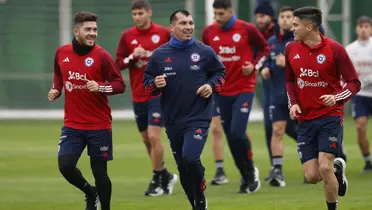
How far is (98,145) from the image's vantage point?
1247 cm

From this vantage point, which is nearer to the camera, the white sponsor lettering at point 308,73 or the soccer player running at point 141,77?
the white sponsor lettering at point 308,73

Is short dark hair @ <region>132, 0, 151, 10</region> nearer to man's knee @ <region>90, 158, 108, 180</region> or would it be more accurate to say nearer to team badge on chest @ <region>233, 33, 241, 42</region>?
team badge on chest @ <region>233, 33, 241, 42</region>

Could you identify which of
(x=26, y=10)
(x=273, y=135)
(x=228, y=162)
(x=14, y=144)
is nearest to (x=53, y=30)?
(x=26, y=10)

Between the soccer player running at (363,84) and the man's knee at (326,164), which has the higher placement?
the man's knee at (326,164)

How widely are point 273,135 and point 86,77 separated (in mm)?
4889

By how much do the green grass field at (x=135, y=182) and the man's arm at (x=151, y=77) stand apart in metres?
1.80

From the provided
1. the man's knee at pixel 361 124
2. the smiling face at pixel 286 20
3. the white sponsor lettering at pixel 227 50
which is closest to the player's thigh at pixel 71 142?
the white sponsor lettering at pixel 227 50

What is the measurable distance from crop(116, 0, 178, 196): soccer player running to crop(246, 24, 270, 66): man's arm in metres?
1.17

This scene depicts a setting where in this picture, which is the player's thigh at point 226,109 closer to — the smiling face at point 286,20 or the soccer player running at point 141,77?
the soccer player running at point 141,77

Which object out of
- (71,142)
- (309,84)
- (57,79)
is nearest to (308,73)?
(309,84)

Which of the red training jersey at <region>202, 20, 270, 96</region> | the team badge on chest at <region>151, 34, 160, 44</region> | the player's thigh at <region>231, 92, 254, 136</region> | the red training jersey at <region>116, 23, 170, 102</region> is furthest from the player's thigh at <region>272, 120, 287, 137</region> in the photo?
the team badge on chest at <region>151, 34, 160, 44</region>

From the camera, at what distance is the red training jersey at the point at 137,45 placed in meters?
15.4

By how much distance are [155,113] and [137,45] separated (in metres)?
1.01

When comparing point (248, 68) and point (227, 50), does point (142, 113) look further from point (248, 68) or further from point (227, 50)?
point (248, 68)
